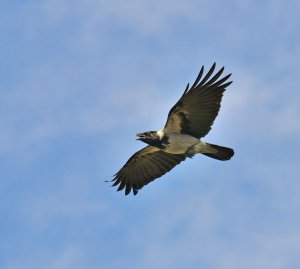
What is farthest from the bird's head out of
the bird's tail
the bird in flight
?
the bird's tail

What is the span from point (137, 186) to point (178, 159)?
6.82 feet

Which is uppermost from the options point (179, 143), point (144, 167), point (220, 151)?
point (144, 167)

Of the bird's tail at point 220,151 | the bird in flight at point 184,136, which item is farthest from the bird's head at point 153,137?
the bird's tail at point 220,151

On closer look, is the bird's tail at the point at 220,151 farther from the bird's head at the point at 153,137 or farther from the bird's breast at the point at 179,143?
the bird's head at the point at 153,137

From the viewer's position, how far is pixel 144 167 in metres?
35.0

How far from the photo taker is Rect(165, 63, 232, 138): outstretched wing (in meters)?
31.9

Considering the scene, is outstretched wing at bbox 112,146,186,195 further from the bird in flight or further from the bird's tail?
the bird's tail

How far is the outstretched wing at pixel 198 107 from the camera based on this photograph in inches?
1257

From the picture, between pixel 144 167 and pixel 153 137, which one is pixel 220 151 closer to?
pixel 153 137

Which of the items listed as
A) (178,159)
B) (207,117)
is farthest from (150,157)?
(207,117)

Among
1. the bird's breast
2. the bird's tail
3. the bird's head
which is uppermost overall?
the bird's head

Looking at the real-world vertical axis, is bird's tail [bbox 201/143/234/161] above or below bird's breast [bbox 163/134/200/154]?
below

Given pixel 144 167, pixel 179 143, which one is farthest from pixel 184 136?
pixel 144 167

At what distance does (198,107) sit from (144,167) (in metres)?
3.91
